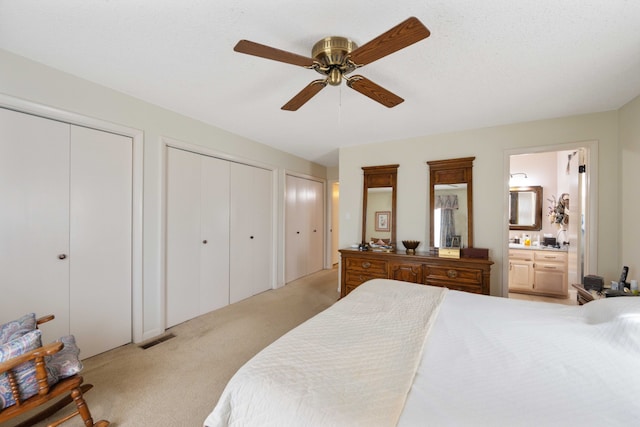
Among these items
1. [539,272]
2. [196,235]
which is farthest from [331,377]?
[539,272]

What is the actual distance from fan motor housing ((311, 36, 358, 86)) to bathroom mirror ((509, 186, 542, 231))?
4350 mm

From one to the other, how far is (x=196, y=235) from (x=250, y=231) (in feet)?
2.86

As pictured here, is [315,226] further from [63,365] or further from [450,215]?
[63,365]

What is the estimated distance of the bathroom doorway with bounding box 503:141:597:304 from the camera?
2.69 metres

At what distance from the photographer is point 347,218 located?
409 cm

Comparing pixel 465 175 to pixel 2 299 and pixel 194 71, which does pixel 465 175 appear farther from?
pixel 2 299

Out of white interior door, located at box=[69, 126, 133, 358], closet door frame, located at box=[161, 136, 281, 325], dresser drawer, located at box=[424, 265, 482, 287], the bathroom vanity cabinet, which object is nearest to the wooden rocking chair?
white interior door, located at box=[69, 126, 133, 358]

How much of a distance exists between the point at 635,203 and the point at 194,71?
390cm

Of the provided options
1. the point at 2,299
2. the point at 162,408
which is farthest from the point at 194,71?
the point at 162,408

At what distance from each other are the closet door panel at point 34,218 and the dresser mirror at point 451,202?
385 cm

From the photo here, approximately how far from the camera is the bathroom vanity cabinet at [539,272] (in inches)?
147

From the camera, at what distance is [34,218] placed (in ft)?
6.39

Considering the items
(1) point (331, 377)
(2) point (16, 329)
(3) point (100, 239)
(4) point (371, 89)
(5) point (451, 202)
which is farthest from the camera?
(5) point (451, 202)

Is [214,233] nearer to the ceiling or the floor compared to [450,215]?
nearer to the floor
